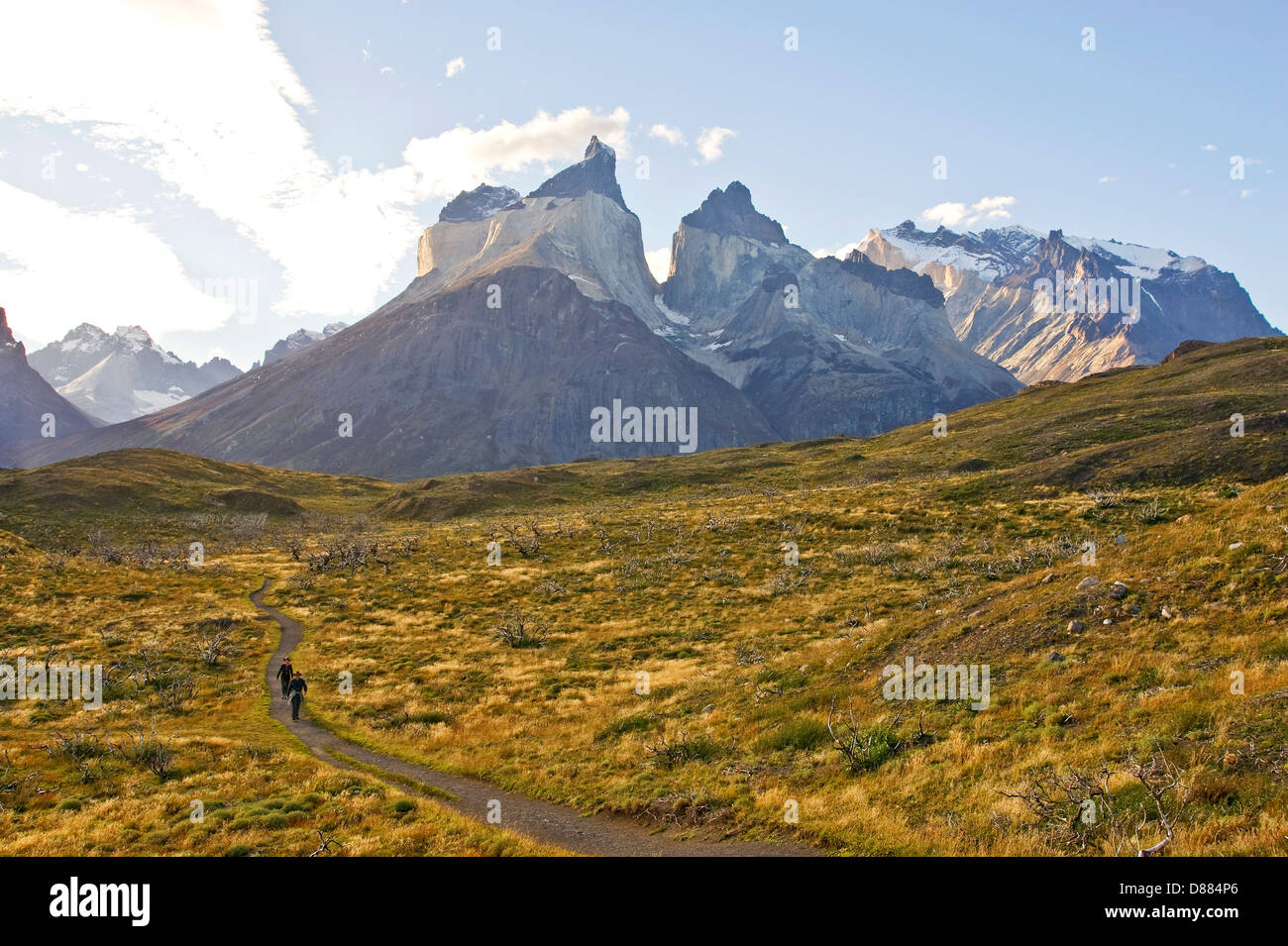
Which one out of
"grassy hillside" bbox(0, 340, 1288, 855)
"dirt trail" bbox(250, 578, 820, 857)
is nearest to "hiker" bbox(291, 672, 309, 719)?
"grassy hillside" bbox(0, 340, 1288, 855)

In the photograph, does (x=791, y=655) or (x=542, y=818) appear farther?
(x=791, y=655)

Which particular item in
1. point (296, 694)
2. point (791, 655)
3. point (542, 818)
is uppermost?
point (791, 655)

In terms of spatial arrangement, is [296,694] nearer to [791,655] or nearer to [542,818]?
[542,818]

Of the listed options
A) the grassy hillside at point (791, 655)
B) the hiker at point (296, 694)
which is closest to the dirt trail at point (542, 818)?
the grassy hillside at point (791, 655)

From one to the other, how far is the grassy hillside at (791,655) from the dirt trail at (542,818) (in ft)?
2.05

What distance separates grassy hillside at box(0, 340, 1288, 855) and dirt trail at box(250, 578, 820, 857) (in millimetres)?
624

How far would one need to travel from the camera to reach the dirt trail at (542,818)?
13.7m

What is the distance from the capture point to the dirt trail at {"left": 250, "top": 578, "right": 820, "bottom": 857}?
45.1ft

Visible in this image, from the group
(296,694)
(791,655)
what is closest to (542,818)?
(791,655)

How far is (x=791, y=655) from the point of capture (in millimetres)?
25781

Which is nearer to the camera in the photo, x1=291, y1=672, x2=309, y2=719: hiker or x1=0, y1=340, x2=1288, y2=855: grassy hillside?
x1=0, y1=340, x2=1288, y2=855: grassy hillside

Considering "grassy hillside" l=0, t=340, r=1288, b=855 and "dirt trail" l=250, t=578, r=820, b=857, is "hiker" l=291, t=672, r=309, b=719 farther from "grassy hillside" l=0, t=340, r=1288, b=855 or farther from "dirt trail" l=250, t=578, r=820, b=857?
"dirt trail" l=250, t=578, r=820, b=857

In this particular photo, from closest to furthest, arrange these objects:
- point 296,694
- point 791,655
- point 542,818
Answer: point 542,818, point 791,655, point 296,694

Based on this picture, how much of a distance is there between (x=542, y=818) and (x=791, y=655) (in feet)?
41.2
